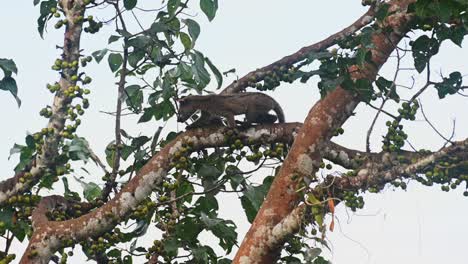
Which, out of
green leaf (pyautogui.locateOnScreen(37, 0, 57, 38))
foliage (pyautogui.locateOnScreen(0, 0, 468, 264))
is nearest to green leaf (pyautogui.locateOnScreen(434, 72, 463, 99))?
foliage (pyautogui.locateOnScreen(0, 0, 468, 264))

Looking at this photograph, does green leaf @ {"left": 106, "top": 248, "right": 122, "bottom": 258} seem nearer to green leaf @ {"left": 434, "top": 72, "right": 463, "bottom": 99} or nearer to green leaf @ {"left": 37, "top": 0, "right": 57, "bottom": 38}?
green leaf @ {"left": 37, "top": 0, "right": 57, "bottom": 38}

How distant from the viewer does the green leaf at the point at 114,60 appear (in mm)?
4902

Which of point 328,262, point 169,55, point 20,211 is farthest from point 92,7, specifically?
point 328,262

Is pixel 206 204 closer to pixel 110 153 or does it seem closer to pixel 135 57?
pixel 110 153

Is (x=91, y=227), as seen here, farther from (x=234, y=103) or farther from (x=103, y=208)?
(x=234, y=103)

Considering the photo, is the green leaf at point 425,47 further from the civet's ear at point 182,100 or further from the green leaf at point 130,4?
the civet's ear at point 182,100

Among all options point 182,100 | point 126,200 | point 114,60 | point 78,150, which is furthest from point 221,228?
point 182,100

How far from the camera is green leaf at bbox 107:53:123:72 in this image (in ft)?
16.1

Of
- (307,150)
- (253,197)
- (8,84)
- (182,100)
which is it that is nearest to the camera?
(307,150)

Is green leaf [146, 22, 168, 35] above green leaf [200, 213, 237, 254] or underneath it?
above

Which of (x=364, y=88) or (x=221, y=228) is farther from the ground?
(x=364, y=88)

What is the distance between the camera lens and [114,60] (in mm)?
4906

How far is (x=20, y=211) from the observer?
4719 mm

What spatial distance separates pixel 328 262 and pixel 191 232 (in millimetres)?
887
